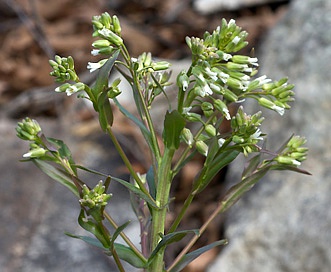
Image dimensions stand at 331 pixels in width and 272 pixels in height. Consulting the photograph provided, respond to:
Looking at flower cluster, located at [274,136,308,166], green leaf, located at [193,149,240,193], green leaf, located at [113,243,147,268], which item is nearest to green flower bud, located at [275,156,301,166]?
flower cluster, located at [274,136,308,166]

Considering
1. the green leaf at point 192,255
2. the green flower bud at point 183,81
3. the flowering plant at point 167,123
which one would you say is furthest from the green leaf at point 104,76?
the green leaf at point 192,255

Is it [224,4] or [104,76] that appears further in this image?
[224,4]

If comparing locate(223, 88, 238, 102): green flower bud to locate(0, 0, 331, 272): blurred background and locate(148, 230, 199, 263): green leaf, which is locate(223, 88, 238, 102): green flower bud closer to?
locate(148, 230, 199, 263): green leaf

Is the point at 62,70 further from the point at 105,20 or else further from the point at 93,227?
the point at 93,227

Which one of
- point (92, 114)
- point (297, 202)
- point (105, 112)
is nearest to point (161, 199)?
point (105, 112)

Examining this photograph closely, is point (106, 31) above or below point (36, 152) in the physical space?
above

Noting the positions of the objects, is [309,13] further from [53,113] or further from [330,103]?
[53,113]

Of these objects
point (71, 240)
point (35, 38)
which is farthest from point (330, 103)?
point (35, 38)
